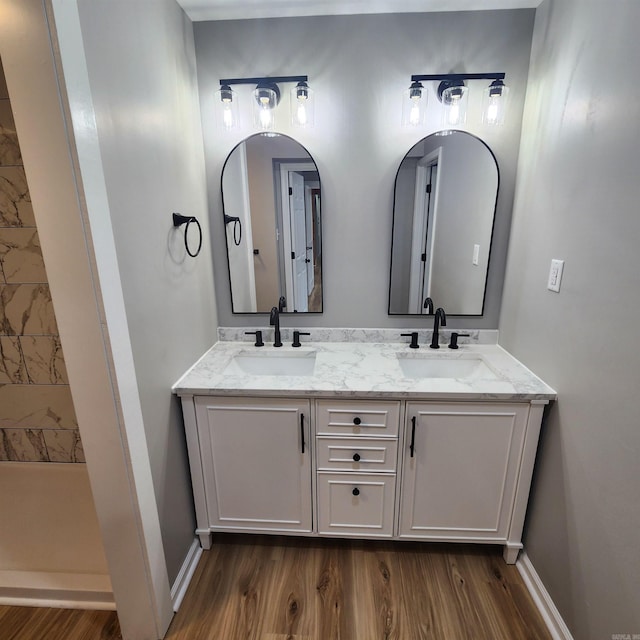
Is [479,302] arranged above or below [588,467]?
above

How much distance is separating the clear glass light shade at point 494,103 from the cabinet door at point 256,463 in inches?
61.4

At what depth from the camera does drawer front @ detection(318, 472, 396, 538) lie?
59.4 inches

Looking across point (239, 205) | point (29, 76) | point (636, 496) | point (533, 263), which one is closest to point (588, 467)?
point (636, 496)

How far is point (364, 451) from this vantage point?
148 cm

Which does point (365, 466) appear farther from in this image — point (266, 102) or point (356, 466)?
point (266, 102)

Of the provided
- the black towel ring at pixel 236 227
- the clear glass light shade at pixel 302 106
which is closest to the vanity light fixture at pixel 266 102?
the clear glass light shade at pixel 302 106

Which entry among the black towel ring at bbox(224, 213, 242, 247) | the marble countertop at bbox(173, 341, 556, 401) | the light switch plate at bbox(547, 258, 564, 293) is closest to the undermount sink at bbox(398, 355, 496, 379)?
the marble countertop at bbox(173, 341, 556, 401)

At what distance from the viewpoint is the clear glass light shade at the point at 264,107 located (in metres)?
1.60

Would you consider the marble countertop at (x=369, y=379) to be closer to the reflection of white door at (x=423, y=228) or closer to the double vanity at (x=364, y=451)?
the double vanity at (x=364, y=451)

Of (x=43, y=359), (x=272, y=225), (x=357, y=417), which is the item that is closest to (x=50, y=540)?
(x=43, y=359)

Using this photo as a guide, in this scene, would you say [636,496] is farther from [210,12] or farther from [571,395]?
[210,12]

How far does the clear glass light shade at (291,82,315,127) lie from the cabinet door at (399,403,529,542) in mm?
1432

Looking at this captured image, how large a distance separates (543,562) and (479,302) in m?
1.18

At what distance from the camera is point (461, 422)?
1413 mm
